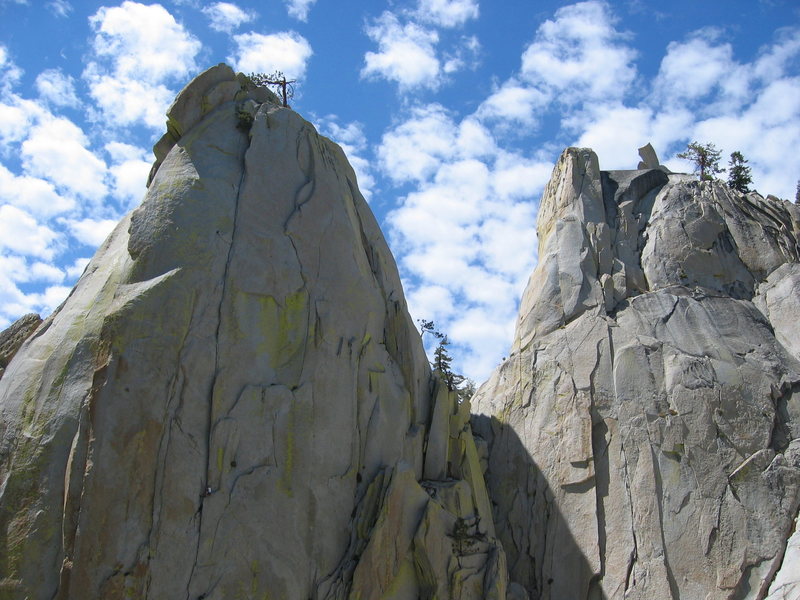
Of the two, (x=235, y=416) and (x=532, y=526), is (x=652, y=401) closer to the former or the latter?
(x=532, y=526)

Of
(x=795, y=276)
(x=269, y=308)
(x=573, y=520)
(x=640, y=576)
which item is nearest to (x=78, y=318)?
(x=269, y=308)

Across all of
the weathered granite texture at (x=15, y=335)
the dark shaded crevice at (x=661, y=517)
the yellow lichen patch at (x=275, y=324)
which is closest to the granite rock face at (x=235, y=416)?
the yellow lichen patch at (x=275, y=324)

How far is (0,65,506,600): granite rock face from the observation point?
18453 millimetres

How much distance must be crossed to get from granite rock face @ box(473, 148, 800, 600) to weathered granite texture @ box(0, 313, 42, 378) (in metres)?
15.0

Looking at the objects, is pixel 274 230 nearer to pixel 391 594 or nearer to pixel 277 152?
pixel 277 152

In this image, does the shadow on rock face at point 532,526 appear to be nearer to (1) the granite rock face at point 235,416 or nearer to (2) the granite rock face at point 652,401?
(2) the granite rock face at point 652,401

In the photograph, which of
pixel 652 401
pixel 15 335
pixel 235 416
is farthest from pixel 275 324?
pixel 652 401

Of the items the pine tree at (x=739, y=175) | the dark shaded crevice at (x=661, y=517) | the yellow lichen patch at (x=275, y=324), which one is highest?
the pine tree at (x=739, y=175)

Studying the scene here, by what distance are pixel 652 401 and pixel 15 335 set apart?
19.5 metres

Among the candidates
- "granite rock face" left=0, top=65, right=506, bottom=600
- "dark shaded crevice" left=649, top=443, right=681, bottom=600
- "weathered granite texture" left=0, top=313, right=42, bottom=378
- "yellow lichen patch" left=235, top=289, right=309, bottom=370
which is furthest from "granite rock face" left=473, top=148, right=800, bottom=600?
"weathered granite texture" left=0, top=313, right=42, bottom=378

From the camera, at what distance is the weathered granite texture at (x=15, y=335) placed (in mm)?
22784

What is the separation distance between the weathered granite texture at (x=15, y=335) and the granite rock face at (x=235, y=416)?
1.44 meters

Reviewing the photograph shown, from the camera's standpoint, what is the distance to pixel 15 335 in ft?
76.5

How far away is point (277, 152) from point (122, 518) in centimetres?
1152
